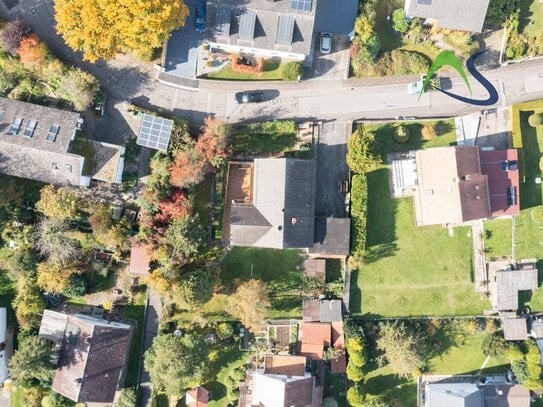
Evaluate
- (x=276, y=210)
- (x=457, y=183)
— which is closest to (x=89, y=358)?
(x=276, y=210)

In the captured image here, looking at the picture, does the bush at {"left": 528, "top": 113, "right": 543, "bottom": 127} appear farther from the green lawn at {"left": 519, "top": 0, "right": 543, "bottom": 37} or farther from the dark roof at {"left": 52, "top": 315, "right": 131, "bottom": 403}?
the dark roof at {"left": 52, "top": 315, "right": 131, "bottom": 403}

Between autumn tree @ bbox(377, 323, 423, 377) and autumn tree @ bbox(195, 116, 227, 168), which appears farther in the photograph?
autumn tree @ bbox(377, 323, 423, 377)

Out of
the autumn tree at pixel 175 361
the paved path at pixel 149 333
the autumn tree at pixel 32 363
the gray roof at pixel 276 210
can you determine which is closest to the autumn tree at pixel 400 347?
the gray roof at pixel 276 210

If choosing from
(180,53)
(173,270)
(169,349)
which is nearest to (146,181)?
(173,270)

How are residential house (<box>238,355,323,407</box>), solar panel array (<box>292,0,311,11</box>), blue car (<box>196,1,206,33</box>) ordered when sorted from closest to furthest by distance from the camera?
solar panel array (<box>292,0,311,11</box>)
blue car (<box>196,1,206,33</box>)
residential house (<box>238,355,323,407</box>)

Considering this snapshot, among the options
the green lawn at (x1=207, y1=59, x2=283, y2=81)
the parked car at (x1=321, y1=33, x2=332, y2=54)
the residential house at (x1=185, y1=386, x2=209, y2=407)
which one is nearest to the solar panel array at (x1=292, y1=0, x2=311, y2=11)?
the parked car at (x1=321, y1=33, x2=332, y2=54)

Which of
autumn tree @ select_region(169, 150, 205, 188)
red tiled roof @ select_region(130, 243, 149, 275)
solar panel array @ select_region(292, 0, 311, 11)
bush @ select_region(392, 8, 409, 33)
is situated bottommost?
red tiled roof @ select_region(130, 243, 149, 275)

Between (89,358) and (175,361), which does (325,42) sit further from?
(89,358)

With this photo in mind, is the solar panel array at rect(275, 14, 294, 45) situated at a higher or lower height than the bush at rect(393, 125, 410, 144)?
higher

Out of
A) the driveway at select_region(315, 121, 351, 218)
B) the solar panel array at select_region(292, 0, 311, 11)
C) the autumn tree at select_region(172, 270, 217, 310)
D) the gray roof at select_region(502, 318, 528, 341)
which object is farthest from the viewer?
the gray roof at select_region(502, 318, 528, 341)
